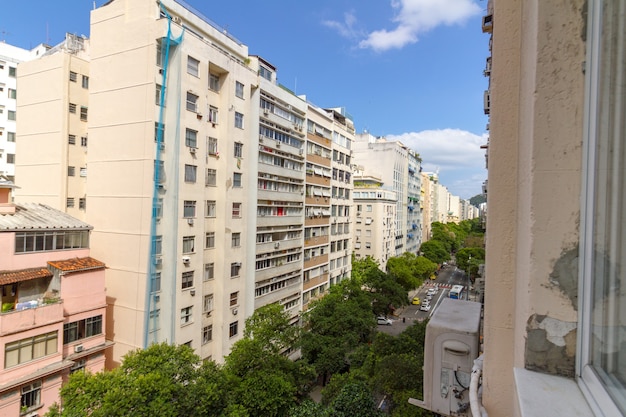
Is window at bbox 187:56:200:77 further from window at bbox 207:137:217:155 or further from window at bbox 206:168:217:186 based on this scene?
window at bbox 206:168:217:186

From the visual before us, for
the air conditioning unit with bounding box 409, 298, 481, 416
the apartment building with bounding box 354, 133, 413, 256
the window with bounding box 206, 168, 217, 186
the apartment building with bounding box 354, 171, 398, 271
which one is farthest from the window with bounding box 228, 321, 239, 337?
the apartment building with bounding box 354, 133, 413, 256

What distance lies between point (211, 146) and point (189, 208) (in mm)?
3418

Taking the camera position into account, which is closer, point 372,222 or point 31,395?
point 31,395

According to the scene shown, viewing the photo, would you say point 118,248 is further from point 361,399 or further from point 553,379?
point 553,379

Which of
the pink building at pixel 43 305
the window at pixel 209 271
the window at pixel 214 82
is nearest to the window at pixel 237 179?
the window at pixel 209 271

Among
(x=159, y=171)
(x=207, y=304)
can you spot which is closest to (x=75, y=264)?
(x=159, y=171)

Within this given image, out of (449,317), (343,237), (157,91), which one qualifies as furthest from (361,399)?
(343,237)

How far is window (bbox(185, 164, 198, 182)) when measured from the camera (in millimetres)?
15570

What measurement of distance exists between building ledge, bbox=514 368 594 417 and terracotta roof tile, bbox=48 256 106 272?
1499cm

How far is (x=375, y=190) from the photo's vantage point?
134 ft

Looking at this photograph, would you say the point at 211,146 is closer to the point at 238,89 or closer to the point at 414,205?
the point at 238,89

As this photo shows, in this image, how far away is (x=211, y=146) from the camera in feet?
56.3

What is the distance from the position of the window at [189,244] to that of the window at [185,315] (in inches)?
103

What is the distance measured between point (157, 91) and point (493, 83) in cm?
1518
